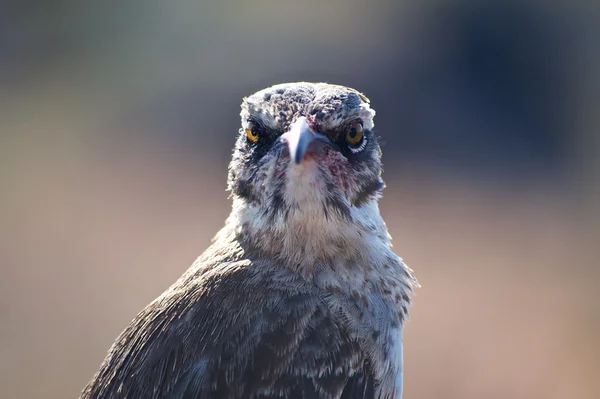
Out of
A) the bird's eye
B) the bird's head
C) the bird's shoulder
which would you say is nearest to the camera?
the bird's shoulder

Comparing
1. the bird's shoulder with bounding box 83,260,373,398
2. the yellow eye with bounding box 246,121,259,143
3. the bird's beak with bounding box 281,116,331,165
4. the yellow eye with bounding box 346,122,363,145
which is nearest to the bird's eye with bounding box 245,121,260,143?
the yellow eye with bounding box 246,121,259,143

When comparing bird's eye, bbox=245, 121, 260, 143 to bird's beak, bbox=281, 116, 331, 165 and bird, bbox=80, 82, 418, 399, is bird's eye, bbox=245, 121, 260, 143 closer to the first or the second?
bird, bbox=80, 82, 418, 399

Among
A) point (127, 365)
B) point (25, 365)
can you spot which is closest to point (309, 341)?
point (127, 365)

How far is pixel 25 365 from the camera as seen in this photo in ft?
31.0

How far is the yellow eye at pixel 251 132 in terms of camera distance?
4168mm

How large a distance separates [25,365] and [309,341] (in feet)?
22.0

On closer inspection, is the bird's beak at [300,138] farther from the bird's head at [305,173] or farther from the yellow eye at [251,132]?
the yellow eye at [251,132]

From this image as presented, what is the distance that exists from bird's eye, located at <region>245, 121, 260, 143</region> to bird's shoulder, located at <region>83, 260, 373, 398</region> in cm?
67

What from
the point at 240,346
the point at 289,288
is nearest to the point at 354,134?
the point at 289,288

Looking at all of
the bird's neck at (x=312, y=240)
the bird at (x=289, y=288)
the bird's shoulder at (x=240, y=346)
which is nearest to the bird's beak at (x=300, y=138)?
the bird at (x=289, y=288)

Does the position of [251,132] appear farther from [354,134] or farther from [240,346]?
[240,346]

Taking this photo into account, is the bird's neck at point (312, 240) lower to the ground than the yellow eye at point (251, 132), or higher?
lower

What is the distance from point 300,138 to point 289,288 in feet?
2.47

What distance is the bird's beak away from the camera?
3683mm
